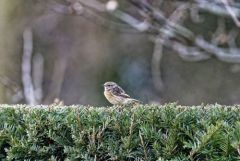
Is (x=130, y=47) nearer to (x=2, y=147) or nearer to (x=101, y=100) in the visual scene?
(x=101, y=100)

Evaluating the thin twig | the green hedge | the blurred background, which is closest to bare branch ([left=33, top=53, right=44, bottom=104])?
the blurred background

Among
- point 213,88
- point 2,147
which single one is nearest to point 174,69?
point 213,88

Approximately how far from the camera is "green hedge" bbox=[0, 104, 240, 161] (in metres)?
3.03

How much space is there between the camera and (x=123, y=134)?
3258mm

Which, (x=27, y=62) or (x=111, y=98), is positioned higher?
(x=27, y=62)

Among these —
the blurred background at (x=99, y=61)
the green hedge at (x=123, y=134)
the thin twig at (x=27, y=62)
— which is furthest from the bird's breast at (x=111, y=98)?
the blurred background at (x=99, y=61)

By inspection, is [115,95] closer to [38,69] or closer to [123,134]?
[123,134]

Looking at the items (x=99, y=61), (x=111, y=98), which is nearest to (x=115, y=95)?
(x=111, y=98)

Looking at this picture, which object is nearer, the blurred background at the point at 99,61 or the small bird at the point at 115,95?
the small bird at the point at 115,95

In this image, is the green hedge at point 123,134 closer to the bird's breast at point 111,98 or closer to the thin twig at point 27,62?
the bird's breast at point 111,98

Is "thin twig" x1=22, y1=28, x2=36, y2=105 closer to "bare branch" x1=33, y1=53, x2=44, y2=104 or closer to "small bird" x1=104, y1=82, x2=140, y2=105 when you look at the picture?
"bare branch" x1=33, y1=53, x2=44, y2=104

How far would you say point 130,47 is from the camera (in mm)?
12492

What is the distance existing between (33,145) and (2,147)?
9.4 inches

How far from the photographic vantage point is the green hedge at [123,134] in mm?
3033
